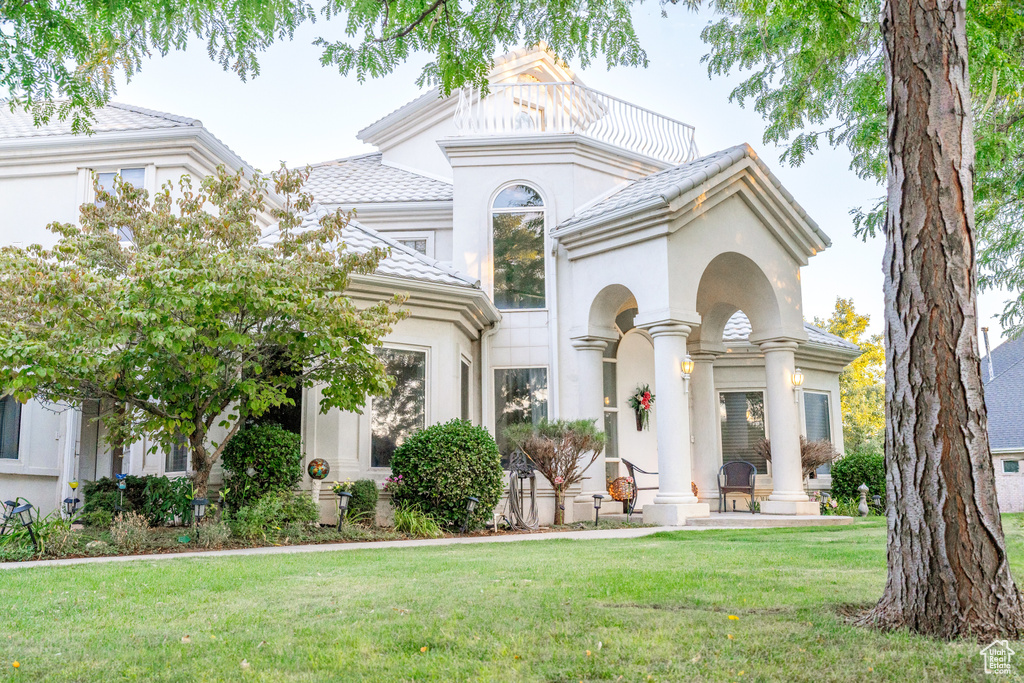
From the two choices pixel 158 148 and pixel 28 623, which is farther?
pixel 158 148

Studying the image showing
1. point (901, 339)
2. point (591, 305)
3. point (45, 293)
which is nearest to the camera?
point (901, 339)

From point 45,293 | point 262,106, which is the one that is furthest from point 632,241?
point 45,293

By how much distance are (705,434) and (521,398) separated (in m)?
3.41

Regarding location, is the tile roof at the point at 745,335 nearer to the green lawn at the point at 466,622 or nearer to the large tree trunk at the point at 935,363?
the green lawn at the point at 466,622

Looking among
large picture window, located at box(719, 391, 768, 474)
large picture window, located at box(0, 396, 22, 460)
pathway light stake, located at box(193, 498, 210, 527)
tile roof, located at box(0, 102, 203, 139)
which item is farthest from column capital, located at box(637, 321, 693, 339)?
large picture window, located at box(0, 396, 22, 460)

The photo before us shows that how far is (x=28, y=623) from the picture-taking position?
446 cm

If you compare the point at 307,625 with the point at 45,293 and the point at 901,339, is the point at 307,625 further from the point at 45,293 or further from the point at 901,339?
the point at 45,293

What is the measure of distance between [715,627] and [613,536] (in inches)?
216

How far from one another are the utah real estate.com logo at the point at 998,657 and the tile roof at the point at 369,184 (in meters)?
12.6

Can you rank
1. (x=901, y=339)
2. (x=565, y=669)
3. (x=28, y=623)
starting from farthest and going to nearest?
(x=28, y=623)
(x=901, y=339)
(x=565, y=669)

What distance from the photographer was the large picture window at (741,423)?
15352mm

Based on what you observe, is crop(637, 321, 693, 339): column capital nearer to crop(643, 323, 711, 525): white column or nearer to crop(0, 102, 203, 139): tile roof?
crop(643, 323, 711, 525): white column

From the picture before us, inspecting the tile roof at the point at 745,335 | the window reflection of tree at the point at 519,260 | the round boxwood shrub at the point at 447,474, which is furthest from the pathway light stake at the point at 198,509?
the tile roof at the point at 745,335

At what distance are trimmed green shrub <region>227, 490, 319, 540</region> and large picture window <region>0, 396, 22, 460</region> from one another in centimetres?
570
